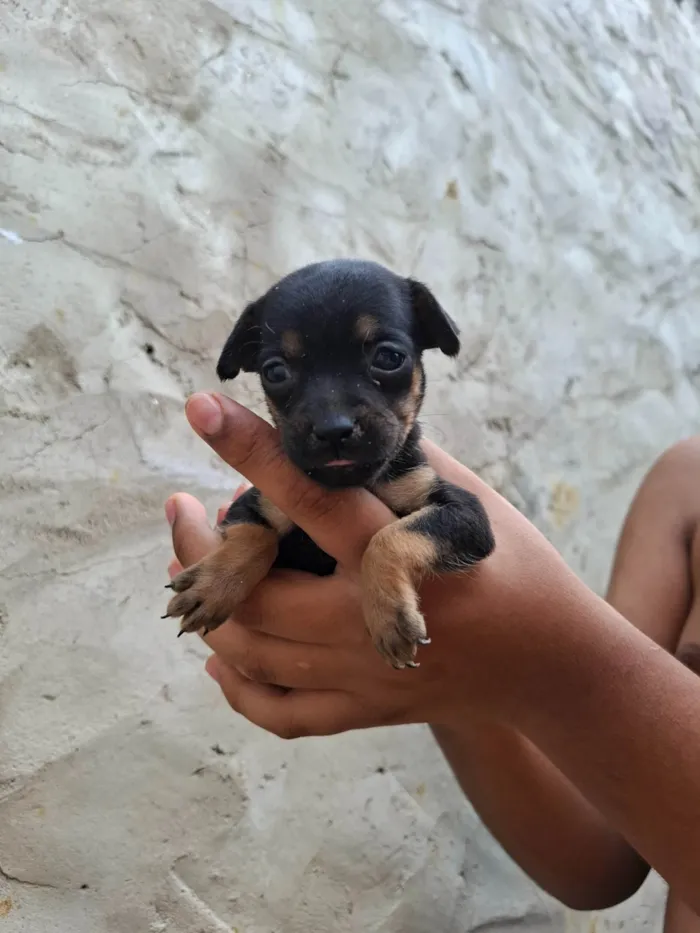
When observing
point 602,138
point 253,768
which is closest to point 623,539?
point 253,768

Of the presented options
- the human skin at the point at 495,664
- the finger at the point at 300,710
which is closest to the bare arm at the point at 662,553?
the human skin at the point at 495,664

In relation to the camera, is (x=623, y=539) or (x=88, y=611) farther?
(x=623, y=539)

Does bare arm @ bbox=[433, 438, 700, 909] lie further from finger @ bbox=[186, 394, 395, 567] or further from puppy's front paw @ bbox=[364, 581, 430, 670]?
puppy's front paw @ bbox=[364, 581, 430, 670]

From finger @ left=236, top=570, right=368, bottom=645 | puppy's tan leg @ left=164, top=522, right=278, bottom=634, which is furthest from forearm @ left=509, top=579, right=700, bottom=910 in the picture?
puppy's tan leg @ left=164, top=522, right=278, bottom=634

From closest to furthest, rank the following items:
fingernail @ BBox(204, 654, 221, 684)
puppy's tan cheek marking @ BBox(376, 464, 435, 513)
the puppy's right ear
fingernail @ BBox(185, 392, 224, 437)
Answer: fingernail @ BBox(185, 392, 224, 437)
puppy's tan cheek marking @ BBox(376, 464, 435, 513)
the puppy's right ear
fingernail @ BBox(204, 654, 221, 684)

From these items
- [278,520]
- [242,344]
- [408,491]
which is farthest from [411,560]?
[242,344]

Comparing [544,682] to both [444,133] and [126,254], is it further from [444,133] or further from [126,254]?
[444,133]
